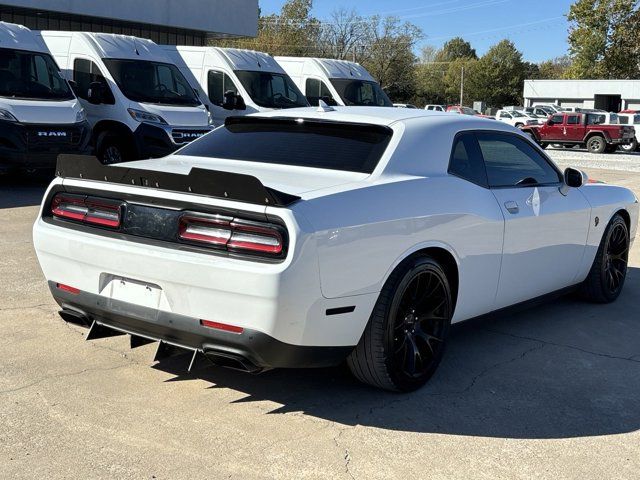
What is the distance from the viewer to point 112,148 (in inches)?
550

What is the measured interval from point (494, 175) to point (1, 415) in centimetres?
316

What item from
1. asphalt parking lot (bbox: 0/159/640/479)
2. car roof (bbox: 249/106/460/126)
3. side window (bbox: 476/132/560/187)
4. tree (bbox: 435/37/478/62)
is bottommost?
asphalt parking lot (bbox: 0/159/640/479)

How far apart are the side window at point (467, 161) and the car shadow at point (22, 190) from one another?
7.52m

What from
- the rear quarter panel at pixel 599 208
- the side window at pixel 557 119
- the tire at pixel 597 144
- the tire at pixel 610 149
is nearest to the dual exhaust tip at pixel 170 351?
the rear quarter panel at pixel 599 208

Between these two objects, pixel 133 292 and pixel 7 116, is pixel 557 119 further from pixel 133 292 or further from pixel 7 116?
pixel 133 292

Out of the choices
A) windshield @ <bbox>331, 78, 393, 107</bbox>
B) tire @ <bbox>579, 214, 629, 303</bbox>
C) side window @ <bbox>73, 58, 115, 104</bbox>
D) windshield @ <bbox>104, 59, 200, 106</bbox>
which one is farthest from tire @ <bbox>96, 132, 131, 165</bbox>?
tire @ <bbox>579, 214, 629, 303</bbox>

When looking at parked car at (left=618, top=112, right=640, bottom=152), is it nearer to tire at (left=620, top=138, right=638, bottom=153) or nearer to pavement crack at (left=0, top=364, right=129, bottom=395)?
tire at (left=620, top=138, right=638, bottom=153)

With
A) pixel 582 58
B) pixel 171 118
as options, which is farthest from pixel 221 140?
pixel 582 58

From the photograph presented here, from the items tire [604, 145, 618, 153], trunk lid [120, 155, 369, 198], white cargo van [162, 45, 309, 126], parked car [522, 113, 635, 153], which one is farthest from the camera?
tire [604, 145, 618, 153]

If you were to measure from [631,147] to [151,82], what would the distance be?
25107 millimetres

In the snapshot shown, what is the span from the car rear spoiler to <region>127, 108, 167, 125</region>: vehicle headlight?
31.3 feet

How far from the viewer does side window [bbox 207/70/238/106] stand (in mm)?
17562

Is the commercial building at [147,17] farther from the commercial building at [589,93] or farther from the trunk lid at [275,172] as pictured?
the commercial building at [589,93]

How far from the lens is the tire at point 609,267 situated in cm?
638
